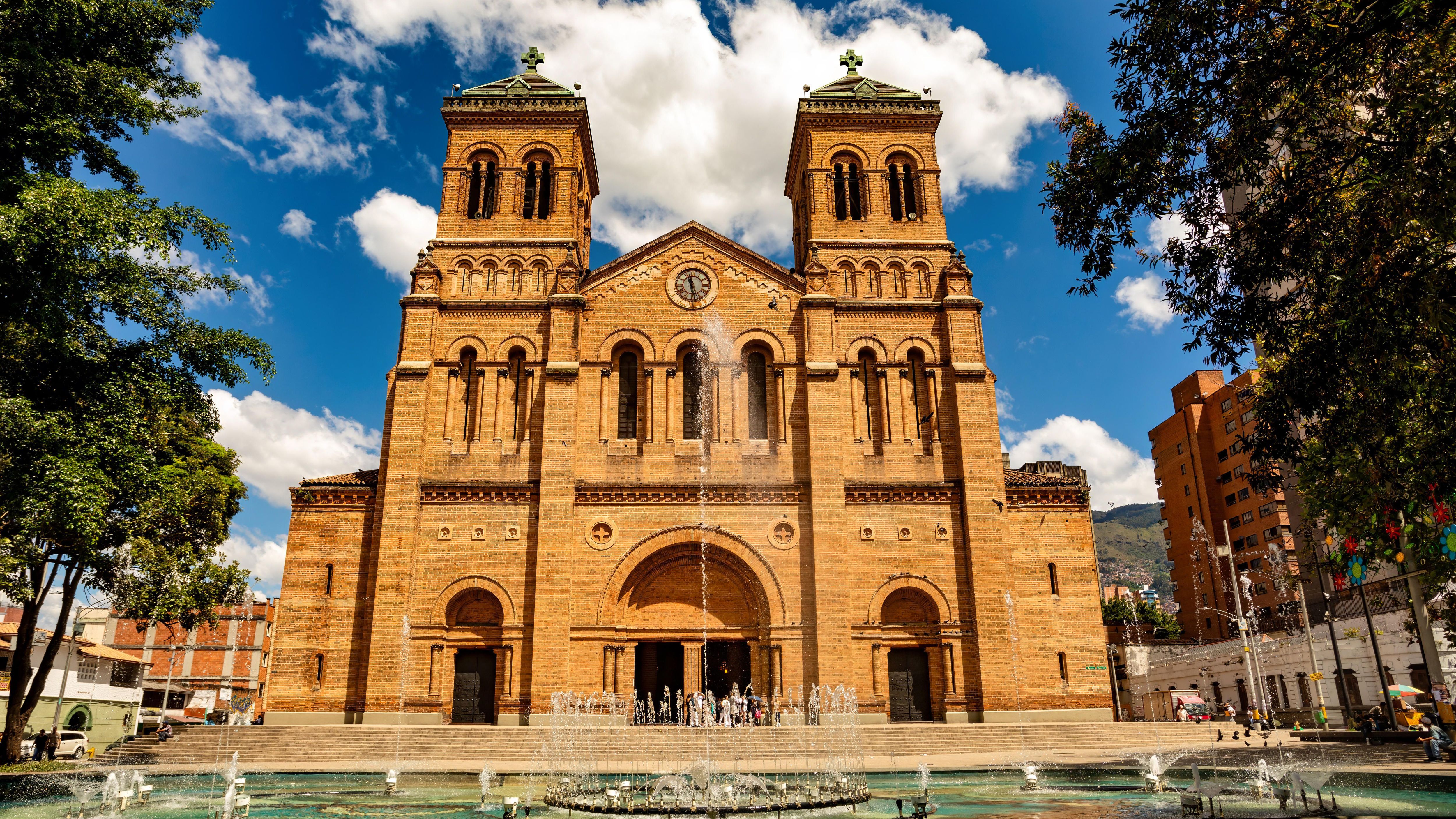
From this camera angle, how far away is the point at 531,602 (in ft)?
91.5

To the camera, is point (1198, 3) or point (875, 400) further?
point (875, 400)

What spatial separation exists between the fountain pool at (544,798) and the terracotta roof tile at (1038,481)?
500 inches

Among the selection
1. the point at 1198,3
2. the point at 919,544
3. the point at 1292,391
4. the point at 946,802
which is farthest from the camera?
the point at 919,544

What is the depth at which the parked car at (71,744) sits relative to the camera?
28.5 metres

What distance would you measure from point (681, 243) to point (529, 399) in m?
8.13

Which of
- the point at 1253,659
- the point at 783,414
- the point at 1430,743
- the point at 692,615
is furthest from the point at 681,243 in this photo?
the point at 1253,659

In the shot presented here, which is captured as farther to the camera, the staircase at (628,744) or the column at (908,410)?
the column at (908,410)

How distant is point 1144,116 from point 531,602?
2292 centimetres

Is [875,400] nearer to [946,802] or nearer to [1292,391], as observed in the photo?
[946,802]

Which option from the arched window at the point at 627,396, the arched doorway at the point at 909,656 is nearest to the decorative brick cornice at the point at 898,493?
the arched doorway at the point at 909,656

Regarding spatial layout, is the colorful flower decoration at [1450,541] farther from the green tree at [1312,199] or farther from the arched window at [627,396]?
the arched window at [627,396]

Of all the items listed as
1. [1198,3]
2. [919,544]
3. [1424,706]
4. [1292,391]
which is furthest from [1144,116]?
[1424,706]

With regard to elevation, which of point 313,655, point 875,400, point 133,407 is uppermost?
point 875,400

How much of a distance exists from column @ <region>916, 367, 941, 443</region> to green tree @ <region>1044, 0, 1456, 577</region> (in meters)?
17.8
